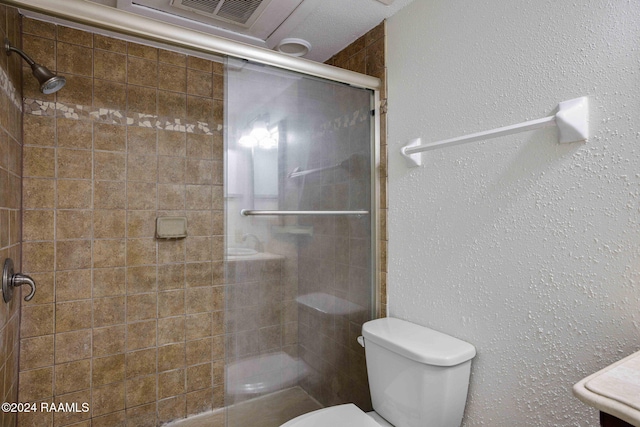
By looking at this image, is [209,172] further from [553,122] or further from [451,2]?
[553,122]

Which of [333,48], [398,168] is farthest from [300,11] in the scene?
[398,168]

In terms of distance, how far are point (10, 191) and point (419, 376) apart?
1.72 m

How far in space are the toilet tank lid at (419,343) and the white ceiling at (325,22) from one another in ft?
4.58

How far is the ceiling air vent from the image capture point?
62.0 inches

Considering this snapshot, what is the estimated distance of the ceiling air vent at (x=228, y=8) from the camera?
157 centimetres

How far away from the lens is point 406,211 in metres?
1.55

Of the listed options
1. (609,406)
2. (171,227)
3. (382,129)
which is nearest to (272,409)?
(171,227)

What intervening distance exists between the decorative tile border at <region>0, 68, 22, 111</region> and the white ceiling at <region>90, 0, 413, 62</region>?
1.76 ft

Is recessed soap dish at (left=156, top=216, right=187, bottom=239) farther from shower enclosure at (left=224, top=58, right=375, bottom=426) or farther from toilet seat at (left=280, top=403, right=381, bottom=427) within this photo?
toilet seat at (left=280, top=403, right=381, bottom=427)

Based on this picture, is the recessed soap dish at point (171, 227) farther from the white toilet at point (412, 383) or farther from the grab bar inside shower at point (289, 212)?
the white toilet at point (412, 383)

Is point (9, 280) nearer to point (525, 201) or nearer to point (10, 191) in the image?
point (10, 191)

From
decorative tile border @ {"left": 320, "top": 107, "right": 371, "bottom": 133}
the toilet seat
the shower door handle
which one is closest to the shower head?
the shower door handle

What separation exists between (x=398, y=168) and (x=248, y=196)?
2.27ft

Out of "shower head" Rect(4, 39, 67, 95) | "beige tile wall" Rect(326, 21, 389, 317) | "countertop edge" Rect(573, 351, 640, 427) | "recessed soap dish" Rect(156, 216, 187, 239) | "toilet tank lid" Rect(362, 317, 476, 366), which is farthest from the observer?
"recessed soap dish" Rect(156, 216, 187, 239)
